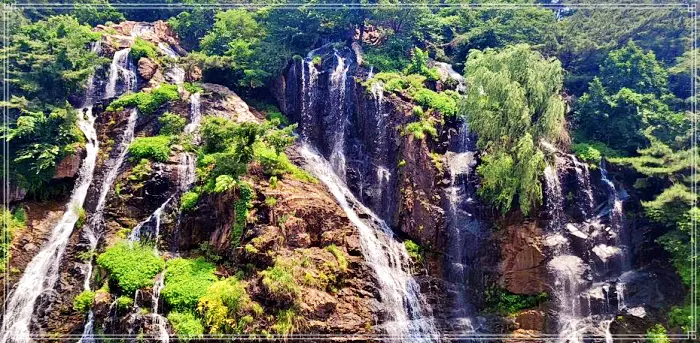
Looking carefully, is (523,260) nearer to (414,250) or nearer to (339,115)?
(414,250)

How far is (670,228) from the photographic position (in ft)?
54.6

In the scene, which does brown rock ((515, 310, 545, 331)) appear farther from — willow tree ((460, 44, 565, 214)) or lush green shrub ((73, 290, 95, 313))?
lush green shrub ((73, 290, 95, 313))

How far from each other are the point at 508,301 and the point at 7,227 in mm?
18435

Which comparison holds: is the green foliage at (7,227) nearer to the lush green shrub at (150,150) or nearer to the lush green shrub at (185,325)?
the lush green shrub at (150,150)

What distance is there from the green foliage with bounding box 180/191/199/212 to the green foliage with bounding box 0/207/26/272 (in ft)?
19.6

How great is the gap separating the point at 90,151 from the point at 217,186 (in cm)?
742

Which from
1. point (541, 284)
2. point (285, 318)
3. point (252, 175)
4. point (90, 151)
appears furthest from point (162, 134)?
point (541, 284)

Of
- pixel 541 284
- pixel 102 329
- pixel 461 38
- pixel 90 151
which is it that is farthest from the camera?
pixel 461 38

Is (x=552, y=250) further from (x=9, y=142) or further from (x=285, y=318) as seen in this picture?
(x=9, y=142)

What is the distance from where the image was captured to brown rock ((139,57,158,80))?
2253cm

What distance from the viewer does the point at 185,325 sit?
13.1 meters

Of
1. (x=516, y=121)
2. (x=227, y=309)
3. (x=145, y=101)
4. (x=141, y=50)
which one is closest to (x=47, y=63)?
(x=145, y=101)

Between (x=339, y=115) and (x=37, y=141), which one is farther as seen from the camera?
(x=339, y=115)

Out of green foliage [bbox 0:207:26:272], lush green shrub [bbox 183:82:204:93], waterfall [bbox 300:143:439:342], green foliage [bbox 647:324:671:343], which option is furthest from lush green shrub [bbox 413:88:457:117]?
green foliage [bbox 0:207:26:272]
